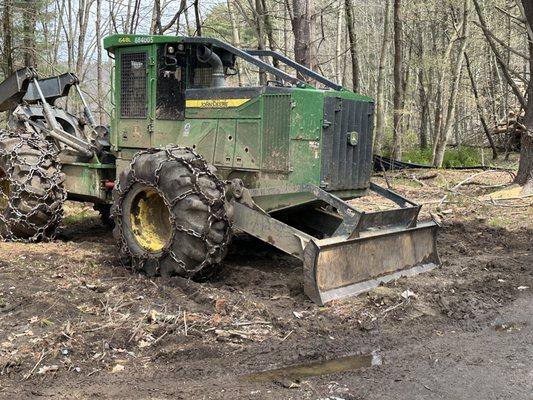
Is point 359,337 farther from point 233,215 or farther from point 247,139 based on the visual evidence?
point 247,139

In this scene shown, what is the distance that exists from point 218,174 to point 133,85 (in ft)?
6.12

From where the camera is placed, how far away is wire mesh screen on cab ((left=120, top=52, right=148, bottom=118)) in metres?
7.53

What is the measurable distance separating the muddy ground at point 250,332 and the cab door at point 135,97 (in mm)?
1624

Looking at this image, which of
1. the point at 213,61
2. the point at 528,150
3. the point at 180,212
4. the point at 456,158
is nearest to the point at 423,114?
the point at 456,158

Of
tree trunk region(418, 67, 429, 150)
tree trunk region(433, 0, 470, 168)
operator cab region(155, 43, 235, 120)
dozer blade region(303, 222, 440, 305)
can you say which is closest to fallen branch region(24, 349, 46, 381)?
dozer blade region(303, 222, 440, 305)

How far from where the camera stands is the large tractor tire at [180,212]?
598cm

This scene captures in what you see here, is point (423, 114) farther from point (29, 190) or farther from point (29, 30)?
point (29, 190)

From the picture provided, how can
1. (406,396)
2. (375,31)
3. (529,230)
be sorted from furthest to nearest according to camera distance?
1. (375,31)
2. (529,230)
3. (406,396)

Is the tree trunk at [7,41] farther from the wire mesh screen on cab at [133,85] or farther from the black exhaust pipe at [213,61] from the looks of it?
the black exhaust pipe at [213,61]

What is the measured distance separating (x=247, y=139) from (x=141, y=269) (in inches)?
74.1

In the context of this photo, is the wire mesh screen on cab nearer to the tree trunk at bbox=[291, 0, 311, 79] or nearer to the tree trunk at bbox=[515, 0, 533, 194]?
the tree trunk at bbox=[291, 0, 311, 79]

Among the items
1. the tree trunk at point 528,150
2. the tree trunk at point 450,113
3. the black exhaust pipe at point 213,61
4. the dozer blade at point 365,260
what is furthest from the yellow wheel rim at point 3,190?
the tree trunk at point 450,113

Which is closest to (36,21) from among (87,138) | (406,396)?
(87,138)

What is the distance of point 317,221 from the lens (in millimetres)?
7426
